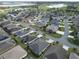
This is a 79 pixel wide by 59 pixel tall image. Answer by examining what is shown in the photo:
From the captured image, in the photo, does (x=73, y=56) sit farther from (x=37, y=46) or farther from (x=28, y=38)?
(x=28, y=38)

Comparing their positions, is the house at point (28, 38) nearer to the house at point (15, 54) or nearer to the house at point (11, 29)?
the house at point (15, 54)

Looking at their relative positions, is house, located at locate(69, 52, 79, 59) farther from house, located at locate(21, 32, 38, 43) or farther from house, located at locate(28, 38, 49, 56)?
house, located at locate(21, 32, 38, 43)

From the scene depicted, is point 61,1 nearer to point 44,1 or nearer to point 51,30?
point 44,1

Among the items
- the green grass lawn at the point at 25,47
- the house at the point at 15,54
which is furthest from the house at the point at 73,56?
the house at the point at 15,54

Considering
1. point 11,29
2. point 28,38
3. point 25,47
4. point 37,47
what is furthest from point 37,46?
point 11,29

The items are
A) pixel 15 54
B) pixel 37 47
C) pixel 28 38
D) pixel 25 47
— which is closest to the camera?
pixel 15 54

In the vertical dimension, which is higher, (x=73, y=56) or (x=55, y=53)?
(x=73, y=56)

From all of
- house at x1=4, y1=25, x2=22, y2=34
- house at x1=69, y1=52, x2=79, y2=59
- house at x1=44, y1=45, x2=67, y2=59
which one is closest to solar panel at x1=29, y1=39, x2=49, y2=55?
house at x1=44, y1=45, x2=67, y2=59

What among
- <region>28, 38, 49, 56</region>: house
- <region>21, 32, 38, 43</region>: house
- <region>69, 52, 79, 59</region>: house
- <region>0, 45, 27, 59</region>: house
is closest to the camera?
<region>69, 52, 79, 59</region>: house
